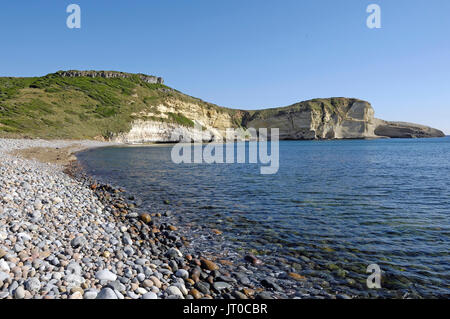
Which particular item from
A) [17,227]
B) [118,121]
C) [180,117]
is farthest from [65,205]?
[180,117]

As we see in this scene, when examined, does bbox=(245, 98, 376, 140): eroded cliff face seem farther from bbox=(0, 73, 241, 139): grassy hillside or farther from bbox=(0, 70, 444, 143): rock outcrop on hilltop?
bbox=(0, 73, 241, 139): grassy hillside

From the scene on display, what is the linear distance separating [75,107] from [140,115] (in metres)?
21.0

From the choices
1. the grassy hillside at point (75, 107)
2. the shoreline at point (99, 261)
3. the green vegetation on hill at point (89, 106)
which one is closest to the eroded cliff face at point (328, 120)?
the green vegetation on hill at point (89, 106)

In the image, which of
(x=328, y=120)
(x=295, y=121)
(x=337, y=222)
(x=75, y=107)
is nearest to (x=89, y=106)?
(x=75, y=107)

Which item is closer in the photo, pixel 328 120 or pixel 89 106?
pixel 89 106

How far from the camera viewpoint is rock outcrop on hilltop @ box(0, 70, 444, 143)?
70.8 m

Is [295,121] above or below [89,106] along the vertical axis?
above

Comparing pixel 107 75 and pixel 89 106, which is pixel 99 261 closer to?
pixel 89 106

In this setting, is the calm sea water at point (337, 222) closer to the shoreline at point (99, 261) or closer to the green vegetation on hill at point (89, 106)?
the shoreline at point (99, 261)

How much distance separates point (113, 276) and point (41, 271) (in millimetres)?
1276

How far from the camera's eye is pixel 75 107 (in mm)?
83562

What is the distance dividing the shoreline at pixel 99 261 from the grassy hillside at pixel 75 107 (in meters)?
55.2

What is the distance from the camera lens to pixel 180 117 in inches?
4424

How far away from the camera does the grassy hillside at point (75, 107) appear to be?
209 feet
